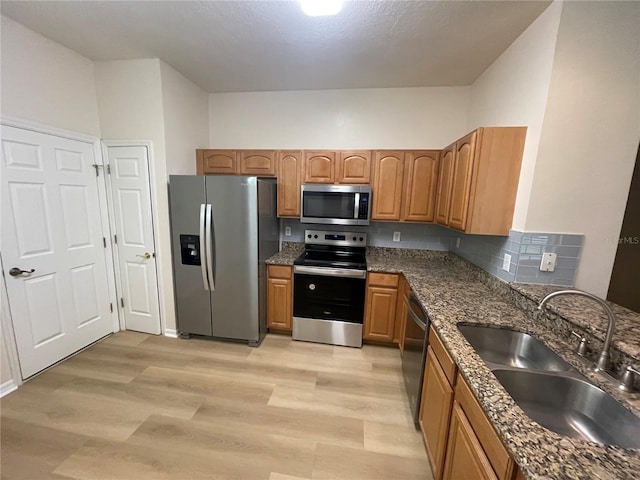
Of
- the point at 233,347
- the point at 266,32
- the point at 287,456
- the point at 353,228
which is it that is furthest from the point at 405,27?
the point at 233,347

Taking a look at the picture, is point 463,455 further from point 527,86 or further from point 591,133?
point 527,86

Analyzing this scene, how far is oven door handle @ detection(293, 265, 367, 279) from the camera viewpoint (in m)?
2.63

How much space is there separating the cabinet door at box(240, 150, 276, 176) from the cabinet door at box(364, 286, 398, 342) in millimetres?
1755

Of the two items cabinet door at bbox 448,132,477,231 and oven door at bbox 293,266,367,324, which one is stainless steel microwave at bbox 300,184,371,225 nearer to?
oven door at bbox 293,266,367,324

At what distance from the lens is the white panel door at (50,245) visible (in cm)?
201

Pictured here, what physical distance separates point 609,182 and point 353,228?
207 cm

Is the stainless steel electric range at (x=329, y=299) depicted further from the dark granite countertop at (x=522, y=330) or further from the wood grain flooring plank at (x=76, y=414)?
the wood grain flooring plank at (x=76, y=414)

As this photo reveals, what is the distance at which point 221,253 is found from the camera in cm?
263

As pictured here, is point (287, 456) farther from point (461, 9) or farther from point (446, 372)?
point (461, 9)

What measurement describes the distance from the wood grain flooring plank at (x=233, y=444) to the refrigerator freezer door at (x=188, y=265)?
105 cm

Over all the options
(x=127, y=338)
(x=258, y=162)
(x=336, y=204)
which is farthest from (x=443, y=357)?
(x=127, y=338)

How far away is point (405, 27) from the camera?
1.87 meters

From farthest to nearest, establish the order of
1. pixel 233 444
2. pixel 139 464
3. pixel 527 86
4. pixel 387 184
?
Result: pixel 387 184, pixel 527 86, pixel 233 444, pixel 139 464

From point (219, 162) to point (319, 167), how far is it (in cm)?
122
